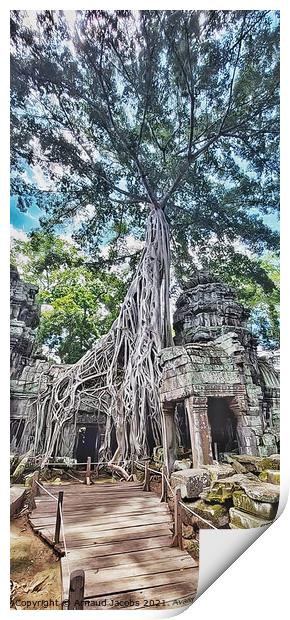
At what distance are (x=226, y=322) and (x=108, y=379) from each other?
40.1 inches

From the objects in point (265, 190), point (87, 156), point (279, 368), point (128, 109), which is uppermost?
point (128, 109)

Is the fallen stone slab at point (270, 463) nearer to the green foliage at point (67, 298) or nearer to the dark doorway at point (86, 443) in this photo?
the dark doorway at point (86, 443)

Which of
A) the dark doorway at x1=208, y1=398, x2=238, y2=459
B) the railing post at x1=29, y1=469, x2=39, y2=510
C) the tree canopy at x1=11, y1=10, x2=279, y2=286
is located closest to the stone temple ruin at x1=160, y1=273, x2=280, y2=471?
the dark doorway at x1=208, y1=398, x2=238, y2=459

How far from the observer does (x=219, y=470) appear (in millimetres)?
3139

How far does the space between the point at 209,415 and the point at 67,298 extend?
4.40 feet

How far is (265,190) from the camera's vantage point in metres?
3.49

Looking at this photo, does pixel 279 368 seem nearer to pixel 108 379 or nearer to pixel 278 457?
pixel 278 457

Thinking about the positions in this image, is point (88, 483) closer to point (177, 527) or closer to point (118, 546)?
point (118, 546)

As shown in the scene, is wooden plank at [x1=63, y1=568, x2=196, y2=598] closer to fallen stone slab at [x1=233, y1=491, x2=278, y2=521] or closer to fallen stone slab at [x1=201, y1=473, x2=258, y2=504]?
fallen stone slab at [x1=201, y1=473, x2=258, y2=504]

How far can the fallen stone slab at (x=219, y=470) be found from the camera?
3120 millimetres

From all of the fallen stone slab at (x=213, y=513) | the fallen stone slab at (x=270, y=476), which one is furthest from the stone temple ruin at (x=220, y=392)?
the fallen stone slab at (x=213, y=513)

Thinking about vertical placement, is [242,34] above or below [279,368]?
above

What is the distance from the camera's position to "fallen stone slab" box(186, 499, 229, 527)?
3.00 meters
